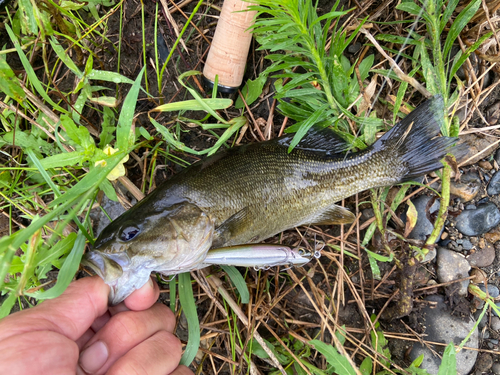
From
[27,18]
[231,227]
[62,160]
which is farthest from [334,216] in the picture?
[27,18]

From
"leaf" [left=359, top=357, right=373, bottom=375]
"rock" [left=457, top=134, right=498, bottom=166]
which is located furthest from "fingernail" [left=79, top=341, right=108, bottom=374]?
"rock" [left=457, top=134, right=498, bottom=166]

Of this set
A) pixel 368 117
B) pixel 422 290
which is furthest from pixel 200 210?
pixel 422 290

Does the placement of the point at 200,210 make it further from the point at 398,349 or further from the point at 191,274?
the point at 398,349

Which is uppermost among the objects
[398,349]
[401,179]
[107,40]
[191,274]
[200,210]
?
[107,40]

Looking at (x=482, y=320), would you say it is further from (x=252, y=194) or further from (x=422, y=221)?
(x=252, y=194)

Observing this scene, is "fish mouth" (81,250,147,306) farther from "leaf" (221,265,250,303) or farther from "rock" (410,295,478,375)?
"rock" (410,295,478,375)

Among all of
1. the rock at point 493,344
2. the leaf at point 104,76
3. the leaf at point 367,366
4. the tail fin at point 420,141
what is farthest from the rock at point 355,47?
the rock at point 493,344

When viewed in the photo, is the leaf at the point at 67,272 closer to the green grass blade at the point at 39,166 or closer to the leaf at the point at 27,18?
the green grass blade at the point at 39,166
